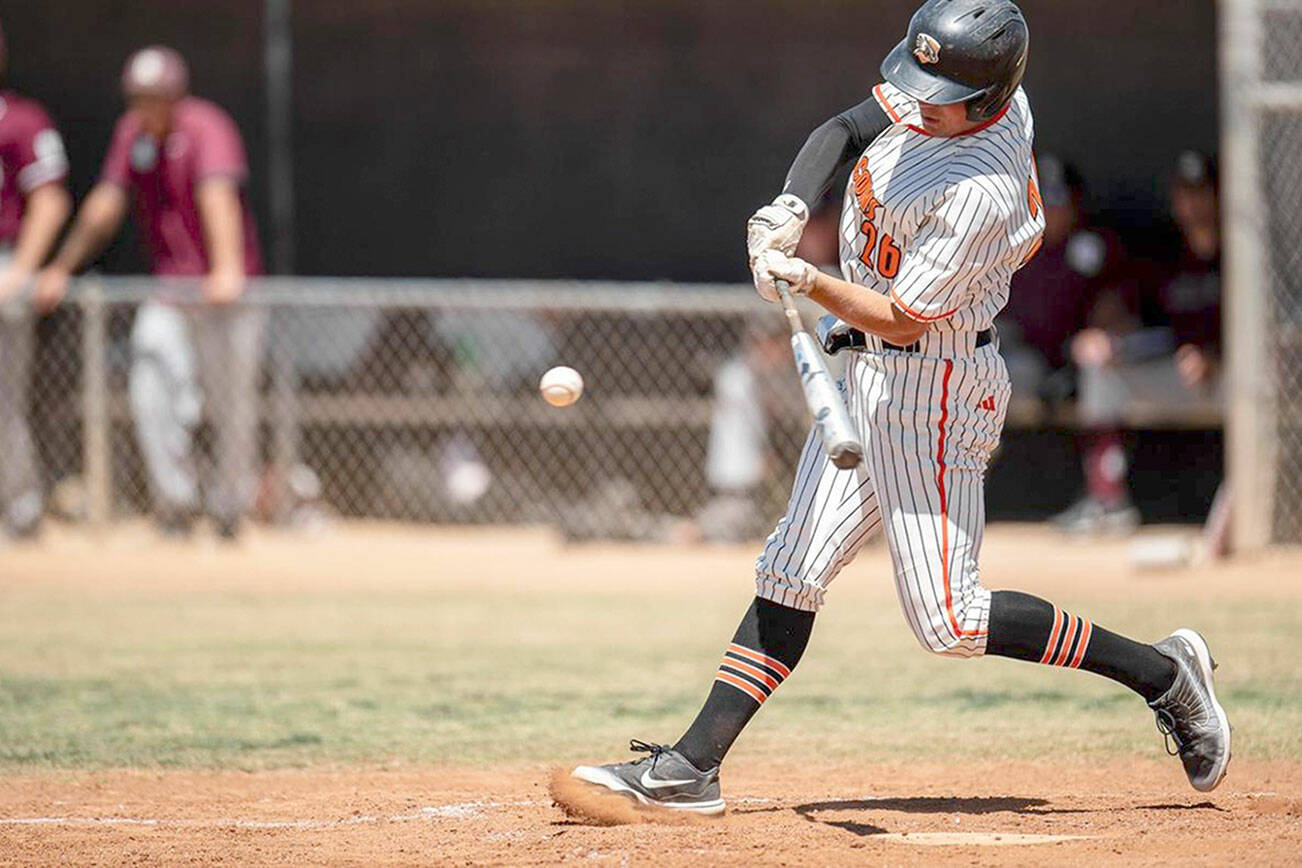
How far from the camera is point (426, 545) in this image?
11008mm

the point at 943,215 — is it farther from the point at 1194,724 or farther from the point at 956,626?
the point at 1194,724

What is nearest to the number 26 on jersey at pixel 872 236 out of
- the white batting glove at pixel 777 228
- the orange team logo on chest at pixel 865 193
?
the orange team logo on chest at pixel 865 193

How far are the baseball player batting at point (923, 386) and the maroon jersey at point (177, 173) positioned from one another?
599 centimetres

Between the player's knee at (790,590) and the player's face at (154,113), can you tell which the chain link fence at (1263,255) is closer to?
the player's face at (154,113)

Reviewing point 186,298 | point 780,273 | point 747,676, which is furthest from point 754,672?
point 186,298

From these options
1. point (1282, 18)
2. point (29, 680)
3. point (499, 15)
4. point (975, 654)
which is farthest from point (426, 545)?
point (975, 654)

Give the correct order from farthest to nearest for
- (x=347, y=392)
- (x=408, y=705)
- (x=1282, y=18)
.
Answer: (x=347, y=392), (x=1282, y=18), (x=408, y=705)

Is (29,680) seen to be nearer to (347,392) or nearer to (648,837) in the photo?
(648,837)

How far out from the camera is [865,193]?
4484 millimetres

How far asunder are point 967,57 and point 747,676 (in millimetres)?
1437

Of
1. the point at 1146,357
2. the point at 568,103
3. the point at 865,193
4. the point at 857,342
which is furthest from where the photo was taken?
the point at 568,103

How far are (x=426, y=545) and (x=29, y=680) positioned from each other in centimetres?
431

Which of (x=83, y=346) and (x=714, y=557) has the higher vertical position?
(x=83, y=346)

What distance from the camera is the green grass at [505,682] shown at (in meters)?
5.71
